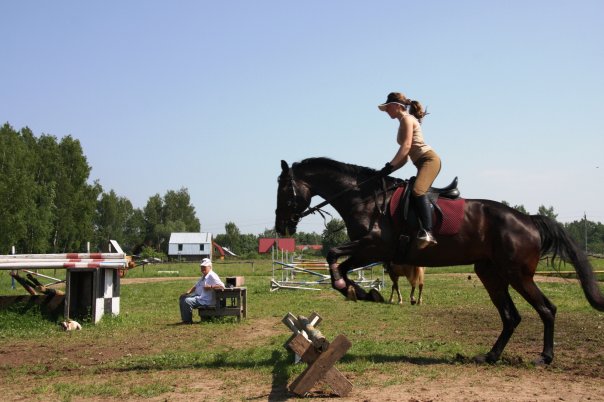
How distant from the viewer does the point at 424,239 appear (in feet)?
27.4

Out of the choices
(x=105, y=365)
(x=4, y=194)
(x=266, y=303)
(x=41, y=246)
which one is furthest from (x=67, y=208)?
(x=105, y=365)

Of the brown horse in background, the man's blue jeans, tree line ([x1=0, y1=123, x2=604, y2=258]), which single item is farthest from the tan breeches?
→ tree line ([x1=0, y1=123, x2=604, y2=258])

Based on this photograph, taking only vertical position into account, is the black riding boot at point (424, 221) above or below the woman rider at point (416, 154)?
below

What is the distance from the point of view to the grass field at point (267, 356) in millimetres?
7090

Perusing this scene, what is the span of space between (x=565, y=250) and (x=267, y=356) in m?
4.73

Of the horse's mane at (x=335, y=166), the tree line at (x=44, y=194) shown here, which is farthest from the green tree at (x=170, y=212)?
the horse's mane at (x=335, y=166)

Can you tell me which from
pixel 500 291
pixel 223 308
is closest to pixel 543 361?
pixel 500 291

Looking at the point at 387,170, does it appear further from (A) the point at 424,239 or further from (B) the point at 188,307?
(B) the point at 188,307

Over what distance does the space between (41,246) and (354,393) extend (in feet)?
214

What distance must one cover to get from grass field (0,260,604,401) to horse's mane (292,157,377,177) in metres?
2.75

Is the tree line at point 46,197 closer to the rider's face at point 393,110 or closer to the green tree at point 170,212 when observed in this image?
the rider's face at point 393,110

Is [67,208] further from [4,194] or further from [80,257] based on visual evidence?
[80,257]

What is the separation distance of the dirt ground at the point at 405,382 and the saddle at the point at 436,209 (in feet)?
6.36

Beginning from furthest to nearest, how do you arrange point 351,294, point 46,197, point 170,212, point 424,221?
point 170,212
point 46,197
point 424,221
point 351,294
